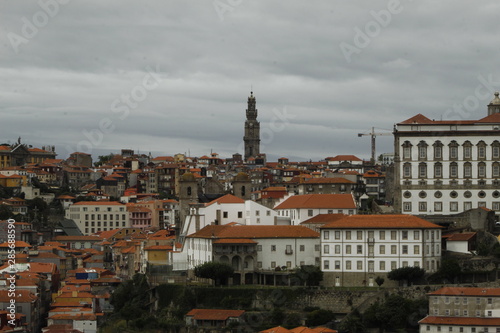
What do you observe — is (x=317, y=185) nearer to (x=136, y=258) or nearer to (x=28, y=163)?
(x=136, y=258)

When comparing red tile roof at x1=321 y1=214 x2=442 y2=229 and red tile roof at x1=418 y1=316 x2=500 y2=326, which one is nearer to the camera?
red tile roof at x1=418 y1=316 x2=500 y2=326

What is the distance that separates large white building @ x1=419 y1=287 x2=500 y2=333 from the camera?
71.0m

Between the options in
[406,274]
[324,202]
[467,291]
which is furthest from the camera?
[324,202]

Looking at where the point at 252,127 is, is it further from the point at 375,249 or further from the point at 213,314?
the point at 213,314

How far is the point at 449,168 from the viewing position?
8969cm

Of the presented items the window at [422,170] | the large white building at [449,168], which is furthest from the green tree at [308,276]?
the window at [422,170]

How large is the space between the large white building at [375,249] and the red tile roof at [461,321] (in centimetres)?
759

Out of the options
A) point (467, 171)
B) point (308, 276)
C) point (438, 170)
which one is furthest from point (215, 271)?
point (467, 171)

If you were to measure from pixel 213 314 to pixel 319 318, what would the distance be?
7376 mm

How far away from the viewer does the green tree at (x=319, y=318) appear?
248 ft

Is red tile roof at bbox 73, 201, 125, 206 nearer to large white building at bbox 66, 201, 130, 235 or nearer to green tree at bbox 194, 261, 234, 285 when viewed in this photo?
large white building at bbox 66, 201, 130, 235

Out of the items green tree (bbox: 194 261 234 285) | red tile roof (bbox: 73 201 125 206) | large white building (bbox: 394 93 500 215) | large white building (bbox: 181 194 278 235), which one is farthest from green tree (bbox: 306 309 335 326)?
red tile roof (bbox: 73 201 125 206)

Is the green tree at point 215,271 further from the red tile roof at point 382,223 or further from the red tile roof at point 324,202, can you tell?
the red tile roof at point 324,202

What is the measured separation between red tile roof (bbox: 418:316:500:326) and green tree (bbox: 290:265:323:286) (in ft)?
31.6
